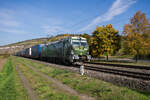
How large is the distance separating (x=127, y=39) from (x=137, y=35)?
2.08 metres

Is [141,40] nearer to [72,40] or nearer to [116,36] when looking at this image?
[116,36]

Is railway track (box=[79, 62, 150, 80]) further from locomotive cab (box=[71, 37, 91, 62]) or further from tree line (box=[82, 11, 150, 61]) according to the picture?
tree line (box=[82, 11, 150, 61])

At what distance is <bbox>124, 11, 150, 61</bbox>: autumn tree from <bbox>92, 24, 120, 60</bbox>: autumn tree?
5.01 meters

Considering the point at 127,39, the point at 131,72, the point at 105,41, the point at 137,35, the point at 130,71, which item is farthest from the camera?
the point at 105,41

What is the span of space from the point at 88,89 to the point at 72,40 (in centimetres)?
1089

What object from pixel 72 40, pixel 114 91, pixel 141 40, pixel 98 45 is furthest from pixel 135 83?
pixel 98 45

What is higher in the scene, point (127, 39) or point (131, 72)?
point (127, 39)

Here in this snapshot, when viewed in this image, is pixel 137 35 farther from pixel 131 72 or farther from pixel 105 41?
pixel 131 72

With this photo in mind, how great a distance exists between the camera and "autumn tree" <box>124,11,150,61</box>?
90.7 feet

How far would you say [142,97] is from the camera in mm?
5762

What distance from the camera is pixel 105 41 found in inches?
1341

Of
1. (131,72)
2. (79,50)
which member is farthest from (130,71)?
(79,50)

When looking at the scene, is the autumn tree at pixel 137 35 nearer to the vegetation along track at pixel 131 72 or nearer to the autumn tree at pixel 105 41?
the autumn tree at pixel 105 41

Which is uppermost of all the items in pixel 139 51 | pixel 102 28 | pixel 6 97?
pixel 102 28
